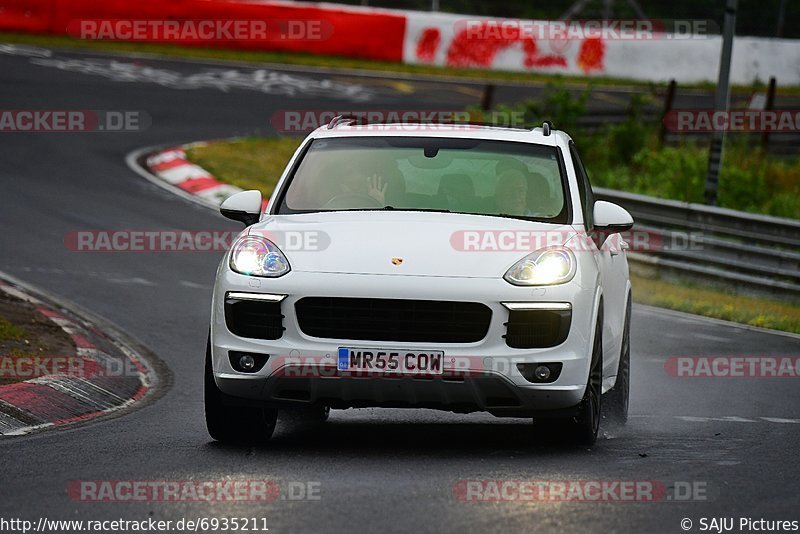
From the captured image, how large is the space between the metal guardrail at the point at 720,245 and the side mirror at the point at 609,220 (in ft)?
32.7

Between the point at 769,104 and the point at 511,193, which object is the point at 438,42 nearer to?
the point at 769,104

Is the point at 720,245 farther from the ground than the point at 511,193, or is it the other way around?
the point at 511,193

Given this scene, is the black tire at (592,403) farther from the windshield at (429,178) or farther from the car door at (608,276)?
the windshield at (429,178)

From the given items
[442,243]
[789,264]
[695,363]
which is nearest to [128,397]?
[442,243]

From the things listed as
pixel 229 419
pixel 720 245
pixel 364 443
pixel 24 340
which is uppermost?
pixel 229 419

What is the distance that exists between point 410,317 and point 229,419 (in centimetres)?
117

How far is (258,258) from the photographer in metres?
7.68

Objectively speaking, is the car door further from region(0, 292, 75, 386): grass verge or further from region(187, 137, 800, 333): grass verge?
region(187, 137, 800, 333): grass verge

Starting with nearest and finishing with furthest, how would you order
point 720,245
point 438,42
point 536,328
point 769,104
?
point 536,328
point 720,245
point 769,104
point 438,42

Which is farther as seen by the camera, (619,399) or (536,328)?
(619,399)

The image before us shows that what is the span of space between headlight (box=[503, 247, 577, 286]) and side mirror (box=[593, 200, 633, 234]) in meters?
0.74

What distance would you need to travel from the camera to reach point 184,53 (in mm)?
34500

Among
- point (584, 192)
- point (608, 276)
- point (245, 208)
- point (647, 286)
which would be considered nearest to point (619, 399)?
point (608, 276)

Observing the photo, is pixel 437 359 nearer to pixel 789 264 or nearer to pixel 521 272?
pixel 521 272
